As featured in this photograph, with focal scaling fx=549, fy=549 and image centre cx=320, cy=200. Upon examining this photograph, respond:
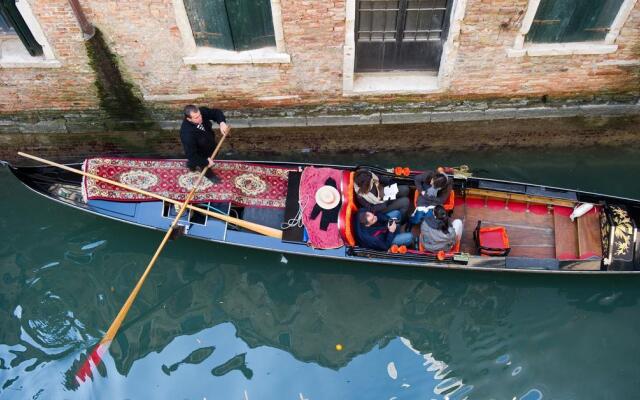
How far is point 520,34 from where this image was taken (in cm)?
598

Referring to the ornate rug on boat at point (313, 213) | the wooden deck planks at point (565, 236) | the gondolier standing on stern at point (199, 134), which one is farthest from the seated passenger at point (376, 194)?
the wooden deck planks at point (565, 236)

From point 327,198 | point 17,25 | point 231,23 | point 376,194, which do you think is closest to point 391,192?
point 376,194

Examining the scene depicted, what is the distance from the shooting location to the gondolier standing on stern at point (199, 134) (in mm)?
5876

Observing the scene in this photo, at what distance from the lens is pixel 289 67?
6371 mm

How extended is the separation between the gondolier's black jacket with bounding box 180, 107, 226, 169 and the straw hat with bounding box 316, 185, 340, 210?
1365 mm

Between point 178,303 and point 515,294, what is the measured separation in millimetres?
4125

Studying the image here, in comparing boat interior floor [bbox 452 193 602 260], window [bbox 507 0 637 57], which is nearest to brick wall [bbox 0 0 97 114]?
boat interior floor [bbox 452 193 602 260]

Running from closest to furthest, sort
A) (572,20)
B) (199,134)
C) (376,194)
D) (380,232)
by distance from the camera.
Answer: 1. (572,20)
2. (199,134)
3. (380,232)
4. (376,194)

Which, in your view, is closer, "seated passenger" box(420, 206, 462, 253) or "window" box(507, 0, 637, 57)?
"window" box(507, 0, 637, 57)

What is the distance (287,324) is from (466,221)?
8.13ft

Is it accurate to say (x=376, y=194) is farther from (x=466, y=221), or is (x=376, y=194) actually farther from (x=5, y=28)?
(x=5, y=28)

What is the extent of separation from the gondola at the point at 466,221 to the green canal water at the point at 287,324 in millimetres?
581

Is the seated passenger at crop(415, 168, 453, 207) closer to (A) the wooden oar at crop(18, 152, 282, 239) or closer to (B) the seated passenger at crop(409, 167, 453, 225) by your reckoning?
(B) the seated passenger at crop(409, 167, 453, 225)

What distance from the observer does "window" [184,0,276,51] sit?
5777 mm
